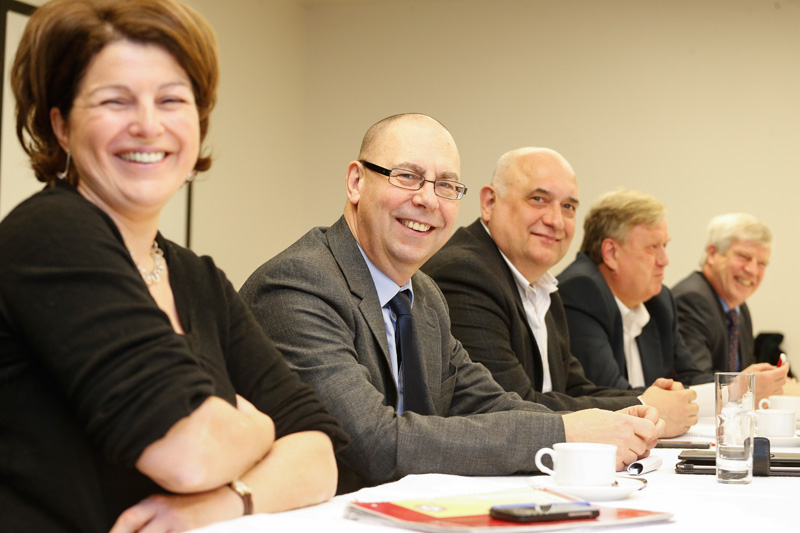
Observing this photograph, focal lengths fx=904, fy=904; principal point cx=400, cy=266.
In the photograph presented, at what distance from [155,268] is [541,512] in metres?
0.74

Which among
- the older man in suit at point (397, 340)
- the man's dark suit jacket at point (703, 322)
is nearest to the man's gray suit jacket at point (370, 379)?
the older man in suit at point (397, 340)

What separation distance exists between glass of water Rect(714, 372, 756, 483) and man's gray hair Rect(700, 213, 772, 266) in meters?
3.73

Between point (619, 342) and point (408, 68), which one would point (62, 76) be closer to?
point (619, 342)

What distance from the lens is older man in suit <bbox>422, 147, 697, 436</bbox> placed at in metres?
2.71

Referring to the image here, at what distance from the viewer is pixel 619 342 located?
12.9ft

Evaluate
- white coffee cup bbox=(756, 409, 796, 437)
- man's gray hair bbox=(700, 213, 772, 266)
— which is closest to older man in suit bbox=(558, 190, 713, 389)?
man's gray hair bbox=(700, 213, 772, 266)

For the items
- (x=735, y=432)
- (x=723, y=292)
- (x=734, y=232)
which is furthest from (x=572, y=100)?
(x=735, y=432)

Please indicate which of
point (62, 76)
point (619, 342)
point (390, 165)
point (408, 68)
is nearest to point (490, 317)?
point (390, 165)

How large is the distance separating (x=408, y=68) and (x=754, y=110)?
2.43 metres

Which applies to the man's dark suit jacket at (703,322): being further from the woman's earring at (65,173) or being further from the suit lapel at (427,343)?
the woman's earring at (65,173)

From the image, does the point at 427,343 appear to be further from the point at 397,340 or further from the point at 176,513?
the point at 176,513

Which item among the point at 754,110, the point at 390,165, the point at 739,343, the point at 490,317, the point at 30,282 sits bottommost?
the point at 739,343

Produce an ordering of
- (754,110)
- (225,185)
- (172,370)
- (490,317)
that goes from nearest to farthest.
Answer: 1. (172,370)
2. (490,317)
3. (225,185)
4. (754,110)

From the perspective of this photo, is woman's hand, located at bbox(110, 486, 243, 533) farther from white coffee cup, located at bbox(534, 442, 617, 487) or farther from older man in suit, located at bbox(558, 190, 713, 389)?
older man in suit, located at bbox(558, 190, 713, 389)
